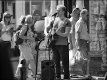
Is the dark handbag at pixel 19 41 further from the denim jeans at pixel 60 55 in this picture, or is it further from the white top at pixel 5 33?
the denim jeans at pixel 60 55

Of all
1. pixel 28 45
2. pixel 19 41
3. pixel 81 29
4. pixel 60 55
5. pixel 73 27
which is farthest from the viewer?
pixel 73 27

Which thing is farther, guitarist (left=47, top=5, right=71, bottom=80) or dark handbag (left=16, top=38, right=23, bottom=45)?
dark handbag (left=16, top=38, right=23, bottom=45)

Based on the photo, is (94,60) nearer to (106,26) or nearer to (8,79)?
(106,26)

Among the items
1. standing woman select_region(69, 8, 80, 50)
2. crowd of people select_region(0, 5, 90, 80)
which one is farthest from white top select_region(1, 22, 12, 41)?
standing woman select_region(69, 8, 80, 50)

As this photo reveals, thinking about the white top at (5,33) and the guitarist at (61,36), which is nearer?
the guitarist at (61,36)

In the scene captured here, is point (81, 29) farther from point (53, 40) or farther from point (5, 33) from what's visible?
point (5, 33)

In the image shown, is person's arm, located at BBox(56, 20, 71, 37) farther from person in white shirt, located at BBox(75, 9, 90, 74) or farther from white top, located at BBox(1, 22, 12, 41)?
white top, located at BBox(1, 22, 12, 41)

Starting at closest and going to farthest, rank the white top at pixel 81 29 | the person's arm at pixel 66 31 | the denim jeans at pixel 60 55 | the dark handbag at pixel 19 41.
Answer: the person's arm at pixel 66 31
the denim jeans at pixel 60 55
the dark handbag at pixel 19 41
the white top at pixel 81 29

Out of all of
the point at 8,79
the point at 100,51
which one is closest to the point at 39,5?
the point at 100,51

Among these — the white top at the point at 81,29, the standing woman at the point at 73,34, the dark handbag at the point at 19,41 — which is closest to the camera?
the dark handbag at the point at 19,41

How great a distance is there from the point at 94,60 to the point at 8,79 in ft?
42.7

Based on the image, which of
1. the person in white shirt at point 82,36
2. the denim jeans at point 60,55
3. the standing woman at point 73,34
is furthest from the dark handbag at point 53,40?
the standing woman at point 73,34

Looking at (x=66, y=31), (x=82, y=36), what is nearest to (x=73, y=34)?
(x=82, y=36)

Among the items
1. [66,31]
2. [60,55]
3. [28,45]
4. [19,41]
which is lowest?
[60,55]
